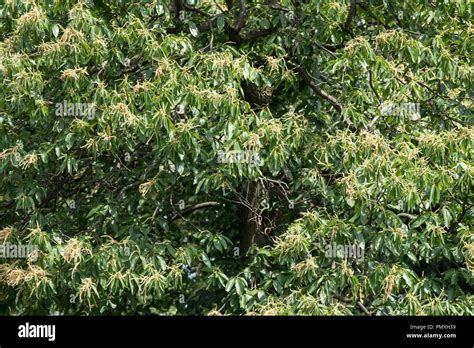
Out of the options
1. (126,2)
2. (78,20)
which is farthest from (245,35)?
(78,20)

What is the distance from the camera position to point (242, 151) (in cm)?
603

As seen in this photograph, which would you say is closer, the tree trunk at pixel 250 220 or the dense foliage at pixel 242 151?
the dense foliage at pixel 242 151

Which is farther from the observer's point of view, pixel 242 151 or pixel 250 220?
pixel 250 220

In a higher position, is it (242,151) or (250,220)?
(242,151)

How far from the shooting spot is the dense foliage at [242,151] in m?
6.07

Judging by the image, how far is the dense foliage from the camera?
19.9 ft

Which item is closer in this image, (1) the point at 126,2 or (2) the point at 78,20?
(2) the point at 78,20

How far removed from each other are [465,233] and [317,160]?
109cm

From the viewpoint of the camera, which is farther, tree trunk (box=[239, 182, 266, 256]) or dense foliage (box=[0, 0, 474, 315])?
tree trunk (box=[239, 182, 266, 256])
